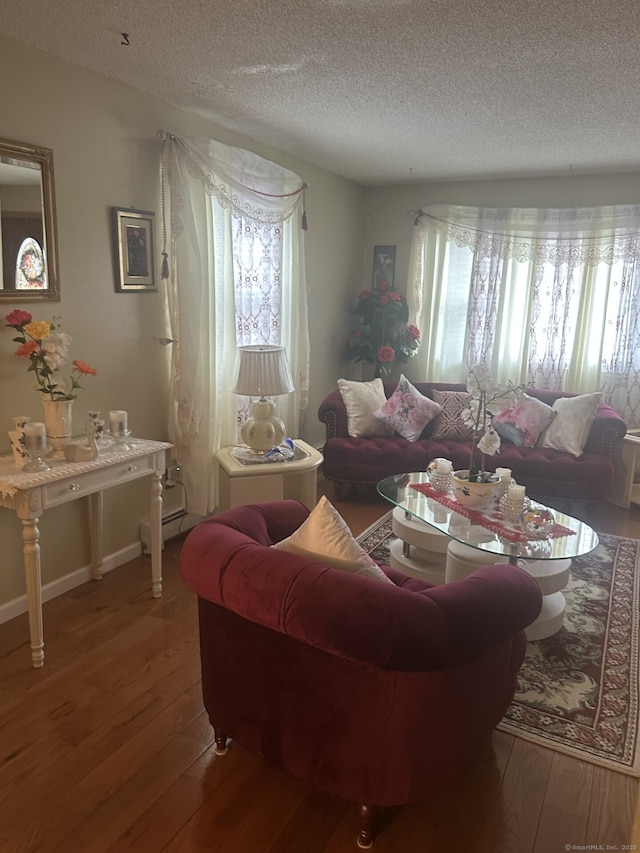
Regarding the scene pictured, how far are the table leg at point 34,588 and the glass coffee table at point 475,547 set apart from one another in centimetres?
172

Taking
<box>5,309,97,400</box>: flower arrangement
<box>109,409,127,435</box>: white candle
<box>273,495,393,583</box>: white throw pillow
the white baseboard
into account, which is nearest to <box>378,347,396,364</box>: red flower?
the white baseboard

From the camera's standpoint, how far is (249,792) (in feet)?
6.31

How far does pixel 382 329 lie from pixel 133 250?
9.41 ft

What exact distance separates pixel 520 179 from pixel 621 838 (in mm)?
4988

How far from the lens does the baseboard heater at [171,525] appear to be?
361 centimetres

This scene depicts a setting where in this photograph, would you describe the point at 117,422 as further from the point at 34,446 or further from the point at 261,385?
the point at 261,385

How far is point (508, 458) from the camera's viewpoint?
4383mm

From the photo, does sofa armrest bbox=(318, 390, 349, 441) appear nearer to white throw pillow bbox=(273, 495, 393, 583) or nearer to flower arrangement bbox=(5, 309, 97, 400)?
flower arrangement bbox=(5, 309, 97, 400)

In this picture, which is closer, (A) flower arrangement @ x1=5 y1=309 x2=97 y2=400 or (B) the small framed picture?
(A) flower arrangement @ x1=5 y1=309 x2=97 y2=400

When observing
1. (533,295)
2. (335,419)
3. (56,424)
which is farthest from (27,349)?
(533,295)

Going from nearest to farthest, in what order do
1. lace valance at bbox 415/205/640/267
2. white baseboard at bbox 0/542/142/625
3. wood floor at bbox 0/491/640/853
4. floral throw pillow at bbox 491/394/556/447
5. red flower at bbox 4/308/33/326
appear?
wood floor at bbox 0/491/640/853 < red flower at bbox 4/308/33/326 < white baseboard at bbox 0/542/142/625 < floral throw pillow at bbox 491/394/556/447 < lace valance at bbox 415/205/640/267

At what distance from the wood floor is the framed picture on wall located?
443 cm

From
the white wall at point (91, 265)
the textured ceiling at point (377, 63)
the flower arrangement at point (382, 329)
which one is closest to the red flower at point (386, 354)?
the flower arrangement at point (382, 329)

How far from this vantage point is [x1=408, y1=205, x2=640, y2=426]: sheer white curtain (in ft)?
16.8
